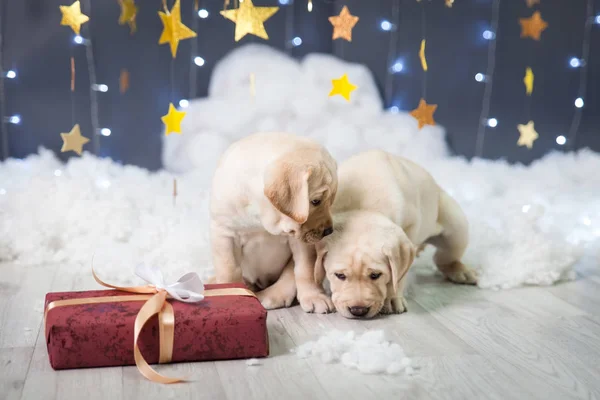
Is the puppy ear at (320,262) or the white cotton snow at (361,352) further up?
the puppy ear at (320,262)

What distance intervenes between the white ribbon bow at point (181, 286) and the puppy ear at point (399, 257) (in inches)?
23.5

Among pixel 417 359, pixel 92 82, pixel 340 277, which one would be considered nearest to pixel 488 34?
pixel 92 82

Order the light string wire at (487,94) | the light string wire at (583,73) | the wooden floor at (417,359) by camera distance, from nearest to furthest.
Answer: the wooden floor at (417,359)
the light string wire at (583,73)
the light string wire at (487,94)

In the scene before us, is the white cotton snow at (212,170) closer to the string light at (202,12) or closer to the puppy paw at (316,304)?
the string light at (202,12)

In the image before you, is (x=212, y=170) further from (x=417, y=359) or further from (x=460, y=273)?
(x=417, y=359)

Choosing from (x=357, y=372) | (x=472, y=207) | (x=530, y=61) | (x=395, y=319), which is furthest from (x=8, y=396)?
(x=530, y=61)

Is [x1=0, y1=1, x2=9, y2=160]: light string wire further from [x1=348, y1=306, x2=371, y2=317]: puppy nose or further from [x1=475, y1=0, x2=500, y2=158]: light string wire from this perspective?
[x1=475, y1=0, x2=500, y2=158]: light string wire

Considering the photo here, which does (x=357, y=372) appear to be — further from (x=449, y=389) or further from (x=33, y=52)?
(x=33, y=52)

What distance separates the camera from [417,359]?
192cm

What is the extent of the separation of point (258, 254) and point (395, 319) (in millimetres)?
518

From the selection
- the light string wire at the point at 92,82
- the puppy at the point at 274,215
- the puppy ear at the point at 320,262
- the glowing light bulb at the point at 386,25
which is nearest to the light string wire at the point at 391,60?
the glowing light bulb at the point at 386,25

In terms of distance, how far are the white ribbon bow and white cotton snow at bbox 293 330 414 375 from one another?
1.09 ft

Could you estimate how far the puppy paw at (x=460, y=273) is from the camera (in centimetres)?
275

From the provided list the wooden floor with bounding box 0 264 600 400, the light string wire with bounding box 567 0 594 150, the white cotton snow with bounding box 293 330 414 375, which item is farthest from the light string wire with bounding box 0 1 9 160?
the light string wire with bounding box 567 0 594 150
